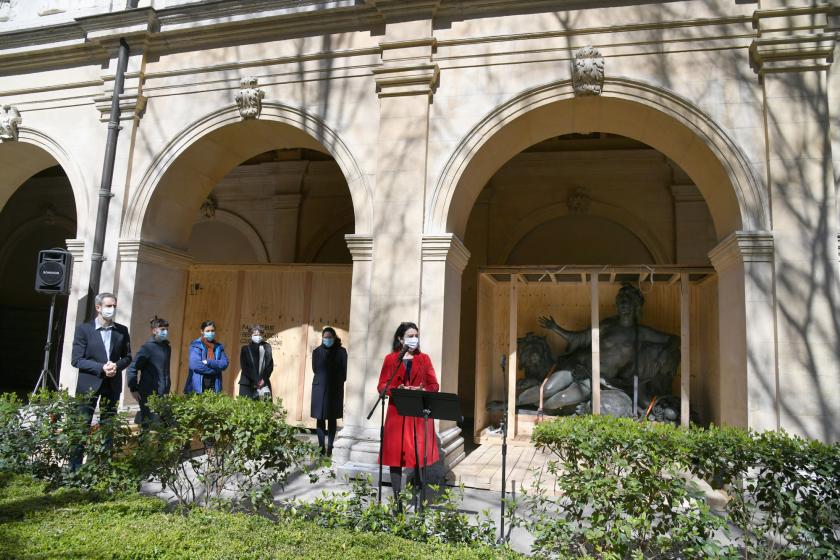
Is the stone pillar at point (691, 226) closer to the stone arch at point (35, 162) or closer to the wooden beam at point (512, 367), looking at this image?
the wooden beam at point (512, 367)

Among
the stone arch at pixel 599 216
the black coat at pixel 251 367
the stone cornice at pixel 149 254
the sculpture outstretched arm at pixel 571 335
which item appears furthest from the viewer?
the stone arch at pixel 599 216

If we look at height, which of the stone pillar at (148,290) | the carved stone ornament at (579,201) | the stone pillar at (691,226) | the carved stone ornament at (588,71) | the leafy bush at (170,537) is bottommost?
the leafy bush at (170,537)

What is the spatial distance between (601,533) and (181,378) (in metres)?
7.62

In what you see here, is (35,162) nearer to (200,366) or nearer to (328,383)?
(200,366)

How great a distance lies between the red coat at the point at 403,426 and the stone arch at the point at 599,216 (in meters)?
6.71

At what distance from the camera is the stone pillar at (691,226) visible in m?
10.6

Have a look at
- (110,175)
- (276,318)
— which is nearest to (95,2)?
(110,175)

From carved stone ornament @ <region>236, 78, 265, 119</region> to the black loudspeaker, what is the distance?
10.1 feet

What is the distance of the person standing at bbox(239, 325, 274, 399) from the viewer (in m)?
7.12

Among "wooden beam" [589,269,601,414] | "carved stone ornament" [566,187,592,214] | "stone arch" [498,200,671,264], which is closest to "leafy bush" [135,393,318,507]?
"wooden beam" [589,269,601,414]

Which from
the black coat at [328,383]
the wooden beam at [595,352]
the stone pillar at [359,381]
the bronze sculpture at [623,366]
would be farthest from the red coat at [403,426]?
the bronze sculpture at [623,366]

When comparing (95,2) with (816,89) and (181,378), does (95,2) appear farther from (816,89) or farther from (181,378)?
(816,89)

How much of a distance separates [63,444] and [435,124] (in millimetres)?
5203

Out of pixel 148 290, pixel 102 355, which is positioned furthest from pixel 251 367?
pixel 148 290
